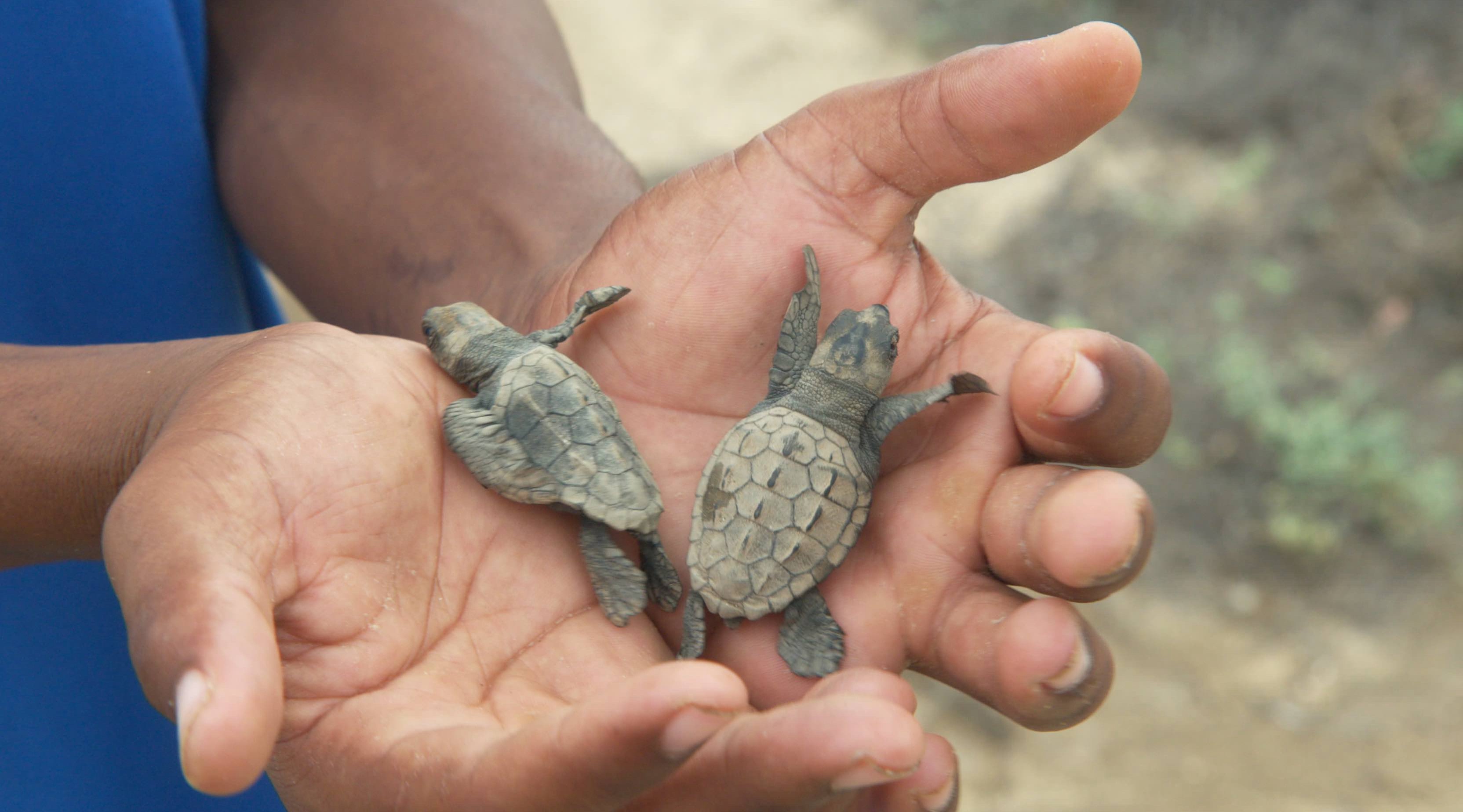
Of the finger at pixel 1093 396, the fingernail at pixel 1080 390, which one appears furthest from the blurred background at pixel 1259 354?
the fingernail at pixel 1080 390

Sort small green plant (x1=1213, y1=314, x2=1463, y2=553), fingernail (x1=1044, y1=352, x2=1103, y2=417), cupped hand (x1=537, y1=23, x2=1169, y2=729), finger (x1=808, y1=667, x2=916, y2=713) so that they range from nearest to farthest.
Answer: finger (x1=808, y1=667, x2=916, y2=713) < cupped hand (x1=537, y1=23, x2=1169, y2=729) < fingernail (x1=1044, y1=352, x2=1103, y2=417) < small green plant (x1=1213, y1=314, x2=1463, y2=553)

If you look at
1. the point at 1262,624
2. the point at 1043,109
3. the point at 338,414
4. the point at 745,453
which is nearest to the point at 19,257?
the point at 338,414

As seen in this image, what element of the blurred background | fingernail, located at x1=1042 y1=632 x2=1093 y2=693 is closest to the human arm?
fingernail, located at x1=1042 y1=632 x2=1093 y2=693

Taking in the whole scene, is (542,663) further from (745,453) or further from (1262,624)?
(1262,624)

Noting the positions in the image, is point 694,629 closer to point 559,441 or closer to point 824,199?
point 559,441

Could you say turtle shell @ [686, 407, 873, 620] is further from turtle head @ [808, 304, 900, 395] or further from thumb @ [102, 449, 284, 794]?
thumb @ [102, 449, 284, 794]

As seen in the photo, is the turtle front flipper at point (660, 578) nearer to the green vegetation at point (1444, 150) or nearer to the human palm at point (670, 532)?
the human palm at point (670, 532)

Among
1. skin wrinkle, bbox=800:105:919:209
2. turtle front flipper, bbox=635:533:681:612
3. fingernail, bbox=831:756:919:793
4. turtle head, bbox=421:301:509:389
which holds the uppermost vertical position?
skin wrinkle, bbox=800:105:919:209
